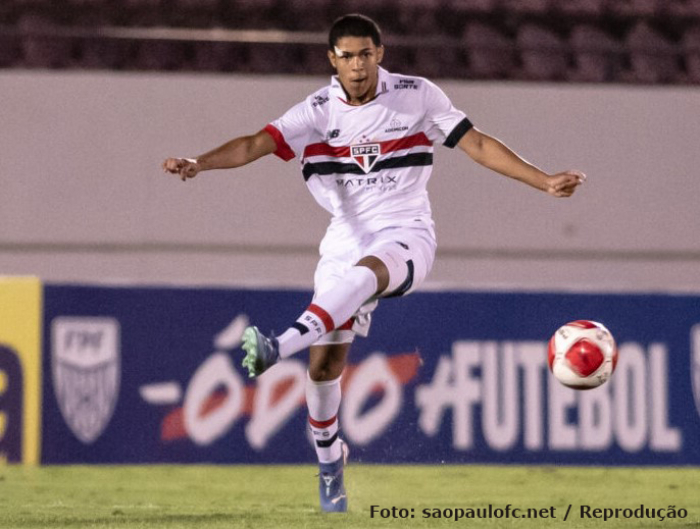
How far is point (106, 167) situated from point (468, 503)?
5149 mm

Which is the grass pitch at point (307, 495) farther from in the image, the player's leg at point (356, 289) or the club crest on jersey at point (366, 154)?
the club crest on jersey at point (366, 154)

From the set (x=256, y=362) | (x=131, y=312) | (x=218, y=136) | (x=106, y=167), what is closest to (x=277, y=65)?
(x=218, y=136)

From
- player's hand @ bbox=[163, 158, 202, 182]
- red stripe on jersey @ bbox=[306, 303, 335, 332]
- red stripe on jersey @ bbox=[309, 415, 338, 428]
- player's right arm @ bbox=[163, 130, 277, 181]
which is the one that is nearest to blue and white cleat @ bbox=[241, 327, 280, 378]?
red stripe on jersey @ bbox=[306, 303, 335, 332]

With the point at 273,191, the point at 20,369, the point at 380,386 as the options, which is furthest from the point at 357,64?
the point at 273,191

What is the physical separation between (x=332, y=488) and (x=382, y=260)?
1213 mm

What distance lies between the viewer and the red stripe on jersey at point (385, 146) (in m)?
6.18

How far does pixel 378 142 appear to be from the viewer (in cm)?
617

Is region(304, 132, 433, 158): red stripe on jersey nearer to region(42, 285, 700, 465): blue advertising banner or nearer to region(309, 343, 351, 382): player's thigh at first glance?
region(309, 343, 351, 382): player's thigh

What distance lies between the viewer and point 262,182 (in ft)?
35.9

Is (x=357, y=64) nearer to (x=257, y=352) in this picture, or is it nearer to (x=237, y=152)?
(x=237, y=152)

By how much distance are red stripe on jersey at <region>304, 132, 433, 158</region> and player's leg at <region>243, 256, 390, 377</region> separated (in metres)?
0.63

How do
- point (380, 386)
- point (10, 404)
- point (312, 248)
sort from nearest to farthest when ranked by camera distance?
1. point (10, 404)
2. point (380, 386)
3. point (312, 248)

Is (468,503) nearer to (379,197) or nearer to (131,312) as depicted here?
(379,197)

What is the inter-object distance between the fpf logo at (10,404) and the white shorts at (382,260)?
3.38 m
